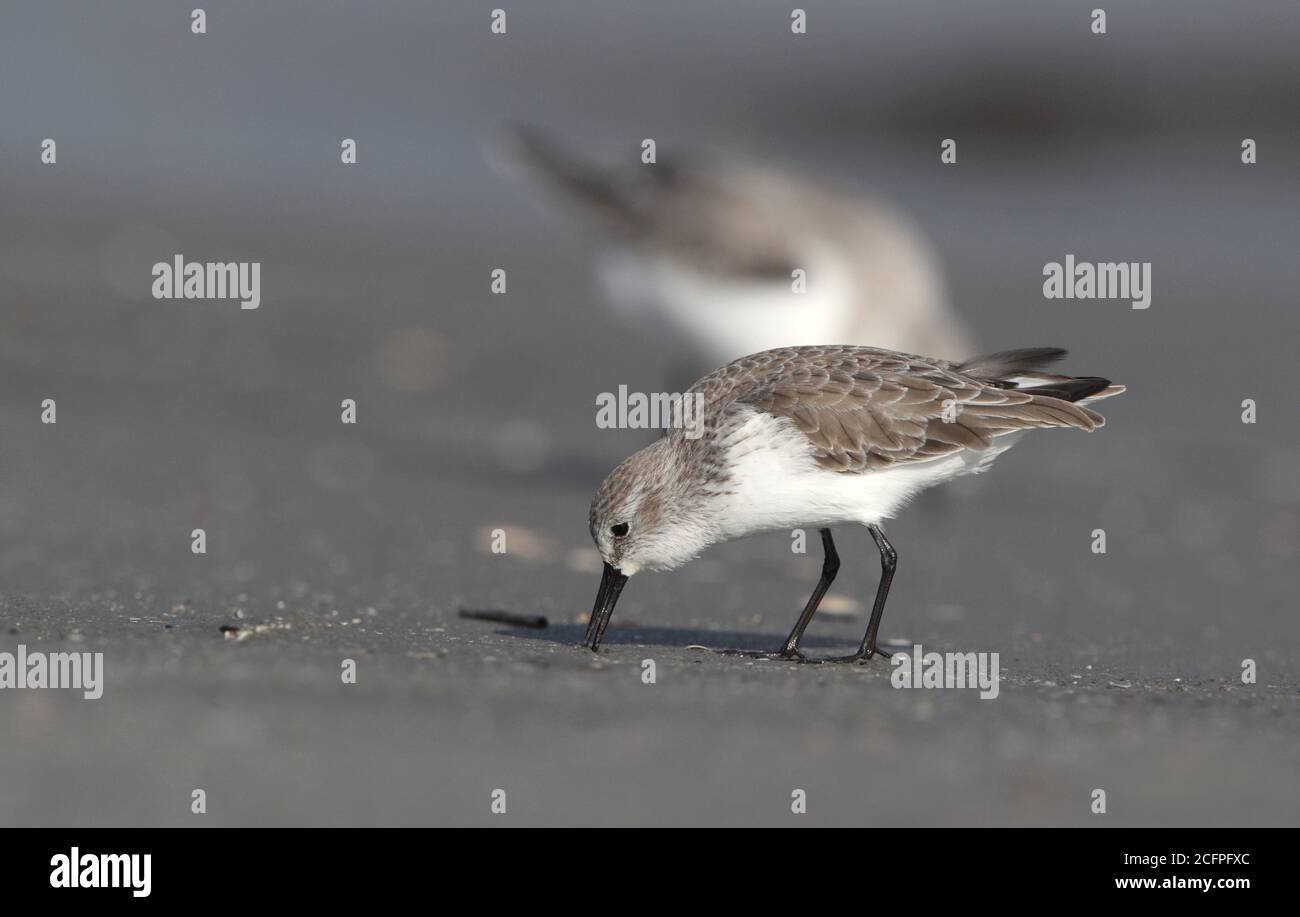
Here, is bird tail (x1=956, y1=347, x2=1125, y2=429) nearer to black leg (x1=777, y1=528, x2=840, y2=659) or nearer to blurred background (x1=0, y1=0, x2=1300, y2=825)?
black leg (x1=777, y1=528, x2=840, y2=659)

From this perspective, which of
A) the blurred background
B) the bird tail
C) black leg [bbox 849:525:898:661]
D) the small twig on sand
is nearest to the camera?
the blurred background

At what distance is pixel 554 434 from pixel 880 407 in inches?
227

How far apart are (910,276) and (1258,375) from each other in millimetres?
3978

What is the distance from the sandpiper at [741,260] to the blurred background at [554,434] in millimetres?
393

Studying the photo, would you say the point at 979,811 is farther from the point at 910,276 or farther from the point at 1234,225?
the point at 1234,225

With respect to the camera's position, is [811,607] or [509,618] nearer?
[811,607]

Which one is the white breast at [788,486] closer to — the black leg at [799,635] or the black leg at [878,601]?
the black leg at [878,601]

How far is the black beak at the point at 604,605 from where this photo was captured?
668cm

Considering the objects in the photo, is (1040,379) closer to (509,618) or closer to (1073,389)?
(1073,389)

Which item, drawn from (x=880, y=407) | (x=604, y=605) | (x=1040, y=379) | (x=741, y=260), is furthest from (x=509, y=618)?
(x=741, y=260)

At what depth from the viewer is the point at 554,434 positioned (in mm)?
12352

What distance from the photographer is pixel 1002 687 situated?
6.31m

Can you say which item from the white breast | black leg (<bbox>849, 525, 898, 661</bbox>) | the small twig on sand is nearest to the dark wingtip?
the white breast

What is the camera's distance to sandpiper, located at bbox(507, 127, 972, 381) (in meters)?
11.0
